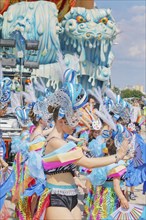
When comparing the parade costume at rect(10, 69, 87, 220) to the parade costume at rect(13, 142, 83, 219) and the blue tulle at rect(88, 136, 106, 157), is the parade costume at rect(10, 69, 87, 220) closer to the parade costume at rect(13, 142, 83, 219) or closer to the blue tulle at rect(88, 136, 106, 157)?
the parade costume at rect(13, 142, 83, 219)

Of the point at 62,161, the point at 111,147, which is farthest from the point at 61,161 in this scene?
the point at 111,147

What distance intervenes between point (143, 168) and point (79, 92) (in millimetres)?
2680

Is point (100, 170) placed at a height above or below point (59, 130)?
below

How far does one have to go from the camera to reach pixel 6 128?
1152 centimetres

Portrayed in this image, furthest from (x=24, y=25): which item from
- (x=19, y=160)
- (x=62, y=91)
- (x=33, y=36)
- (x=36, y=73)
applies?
(x=62, y=91)

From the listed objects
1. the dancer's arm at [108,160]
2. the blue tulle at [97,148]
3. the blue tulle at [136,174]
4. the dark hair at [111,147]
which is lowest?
the blue tulle at [136,174]

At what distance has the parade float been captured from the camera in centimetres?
2211

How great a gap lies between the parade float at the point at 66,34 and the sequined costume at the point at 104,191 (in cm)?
1642

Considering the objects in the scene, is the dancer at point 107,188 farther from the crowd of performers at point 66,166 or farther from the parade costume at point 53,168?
the parade costume at point 53,168

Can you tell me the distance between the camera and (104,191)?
5.09m

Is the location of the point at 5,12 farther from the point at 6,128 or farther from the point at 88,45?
the point at 6,128

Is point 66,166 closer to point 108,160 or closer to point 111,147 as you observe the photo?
point 108,160

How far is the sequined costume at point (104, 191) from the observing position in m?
4.86

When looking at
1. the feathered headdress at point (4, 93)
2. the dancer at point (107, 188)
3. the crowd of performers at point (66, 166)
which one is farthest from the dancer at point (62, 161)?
the feathered headdress at point (4, 93)
